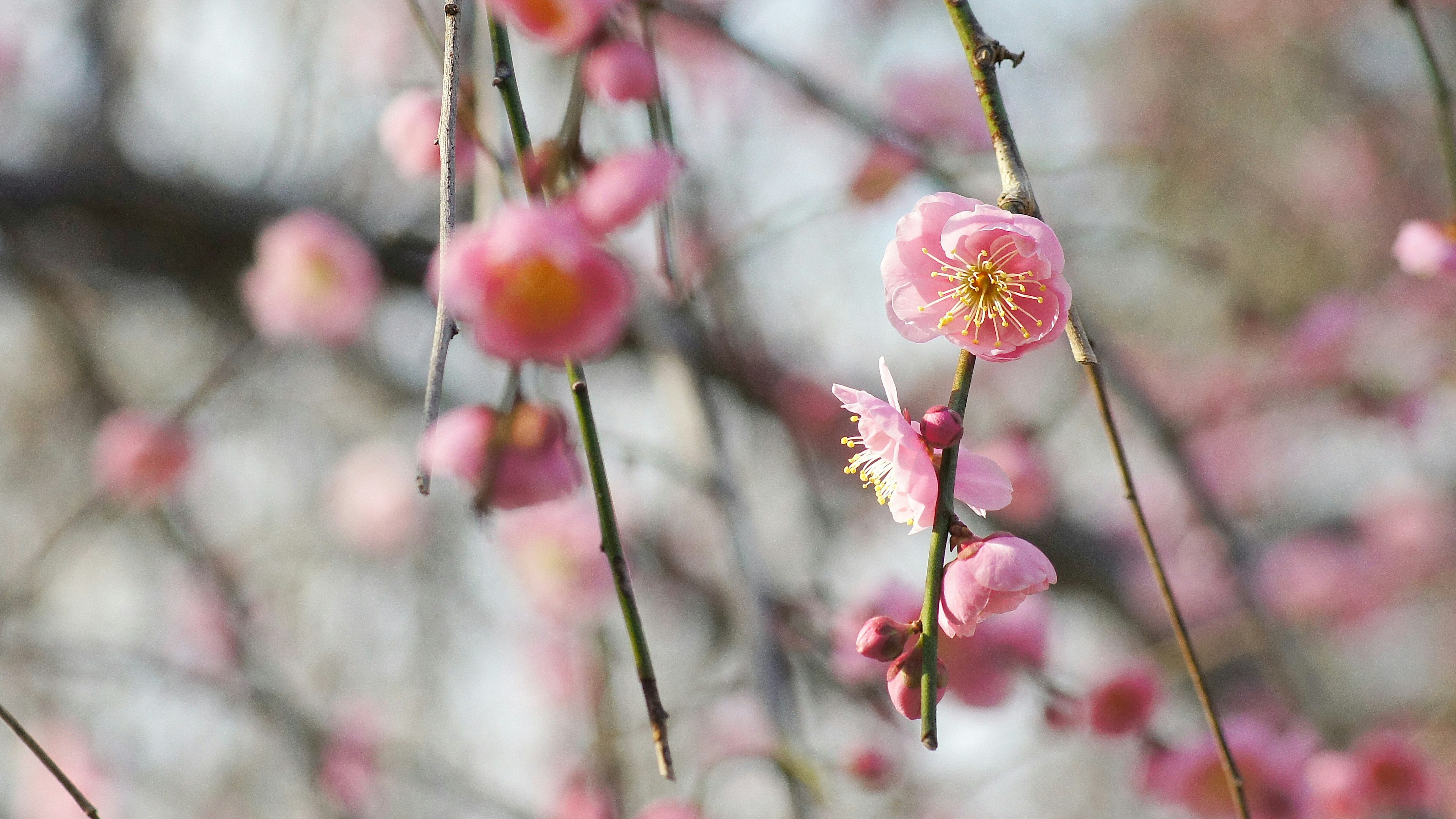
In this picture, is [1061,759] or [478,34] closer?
[478,34]

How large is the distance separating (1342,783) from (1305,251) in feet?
9.80

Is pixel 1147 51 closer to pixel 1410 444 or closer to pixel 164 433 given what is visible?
pixel 1410 444

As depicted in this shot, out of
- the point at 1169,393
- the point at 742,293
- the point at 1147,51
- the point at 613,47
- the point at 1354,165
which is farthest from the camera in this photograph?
the point at 1147,51

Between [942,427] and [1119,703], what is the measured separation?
0.93m

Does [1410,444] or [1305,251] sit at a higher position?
[1305,251]

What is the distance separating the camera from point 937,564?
1.94 feet

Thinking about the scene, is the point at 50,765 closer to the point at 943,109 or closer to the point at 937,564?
the point at 937,564

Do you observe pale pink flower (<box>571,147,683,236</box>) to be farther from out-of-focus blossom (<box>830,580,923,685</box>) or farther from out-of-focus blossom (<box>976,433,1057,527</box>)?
out-of-focus blossom (<box>976,433,1057,527</box>)

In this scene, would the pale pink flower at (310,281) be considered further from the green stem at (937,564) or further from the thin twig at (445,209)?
the green stem at (937,564)

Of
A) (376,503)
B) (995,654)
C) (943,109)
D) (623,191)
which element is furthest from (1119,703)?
(376,503)

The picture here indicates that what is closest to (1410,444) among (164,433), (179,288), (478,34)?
(478,34)

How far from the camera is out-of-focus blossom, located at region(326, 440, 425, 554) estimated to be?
3379mm

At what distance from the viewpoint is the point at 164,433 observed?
2.40m

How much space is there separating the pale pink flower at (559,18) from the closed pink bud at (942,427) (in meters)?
0.60
